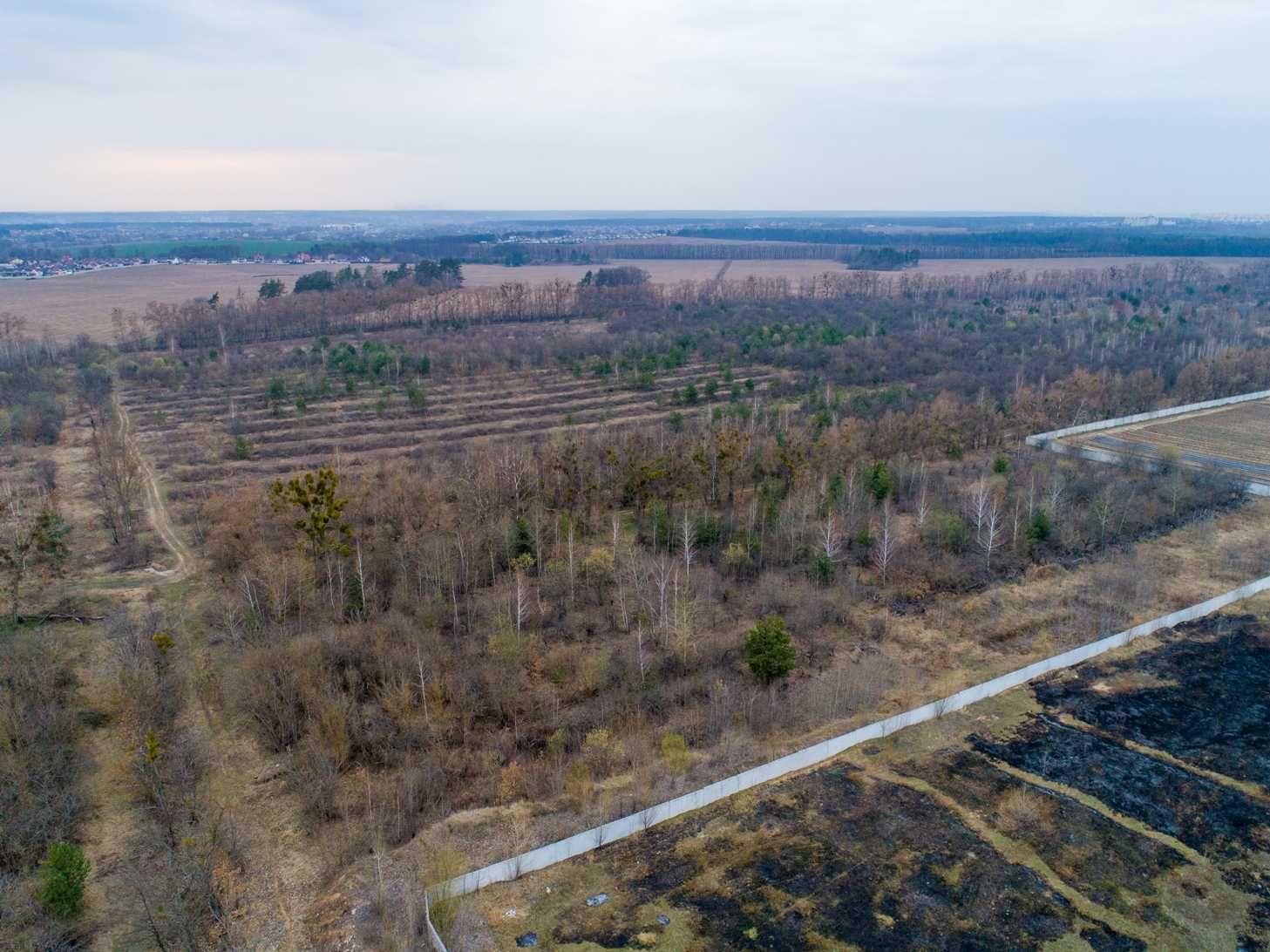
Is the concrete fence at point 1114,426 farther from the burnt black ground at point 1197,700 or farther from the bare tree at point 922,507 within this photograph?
the burnt black ground at point 1197,700

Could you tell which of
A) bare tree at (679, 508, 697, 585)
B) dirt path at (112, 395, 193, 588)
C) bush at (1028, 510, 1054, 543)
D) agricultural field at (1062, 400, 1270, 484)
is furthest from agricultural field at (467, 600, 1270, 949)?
agricultural field at (1062, 400, 1270, 484)

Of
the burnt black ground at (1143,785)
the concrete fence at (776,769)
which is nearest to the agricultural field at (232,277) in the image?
the concrete fence at (776,769)

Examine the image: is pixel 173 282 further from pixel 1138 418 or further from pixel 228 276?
pixel 1138 418

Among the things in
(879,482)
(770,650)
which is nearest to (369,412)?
(879,482)

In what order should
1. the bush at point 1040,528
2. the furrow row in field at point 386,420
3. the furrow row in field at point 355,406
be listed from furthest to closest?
the furrow row in field at point 355,406
the furrow row in field at point 386,420
the bush at point 1040,528

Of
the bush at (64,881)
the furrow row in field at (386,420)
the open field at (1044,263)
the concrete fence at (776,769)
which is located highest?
the open field at (1044,263)

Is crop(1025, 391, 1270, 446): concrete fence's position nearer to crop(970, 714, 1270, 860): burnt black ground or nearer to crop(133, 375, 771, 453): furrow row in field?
crop(133, 375, 771, 453): furrow row in field
